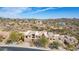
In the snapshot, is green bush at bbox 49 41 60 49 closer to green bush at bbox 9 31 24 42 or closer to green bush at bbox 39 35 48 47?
green bush at bbox 39 35 48 47

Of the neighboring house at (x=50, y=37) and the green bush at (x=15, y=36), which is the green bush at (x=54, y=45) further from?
the green bush at (x=15, y=36)

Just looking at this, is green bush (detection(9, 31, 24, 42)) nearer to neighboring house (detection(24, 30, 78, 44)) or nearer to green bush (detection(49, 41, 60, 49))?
neighboring house (detection(24, 30, 78, 44))

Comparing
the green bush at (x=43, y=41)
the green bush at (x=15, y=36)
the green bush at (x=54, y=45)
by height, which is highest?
the green bush at (x=15, y=36)

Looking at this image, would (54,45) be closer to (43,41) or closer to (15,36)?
(43,41)

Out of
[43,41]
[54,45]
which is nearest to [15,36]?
[43,41]

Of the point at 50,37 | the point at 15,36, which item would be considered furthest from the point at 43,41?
the point at 15,36

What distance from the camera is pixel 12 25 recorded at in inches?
63.9

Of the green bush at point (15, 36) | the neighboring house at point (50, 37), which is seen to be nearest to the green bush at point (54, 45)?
the neighboring house at point (50, 37)

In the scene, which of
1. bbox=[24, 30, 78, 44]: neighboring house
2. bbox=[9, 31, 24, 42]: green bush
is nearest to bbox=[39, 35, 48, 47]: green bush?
bbox=[24, 30, 78, 44]: neighboring house

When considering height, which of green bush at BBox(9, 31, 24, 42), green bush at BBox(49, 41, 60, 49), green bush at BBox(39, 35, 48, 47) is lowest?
green bush at BBox(49, 41, 60, 49)

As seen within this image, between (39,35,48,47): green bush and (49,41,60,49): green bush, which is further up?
(39,35,48,47): green bush
